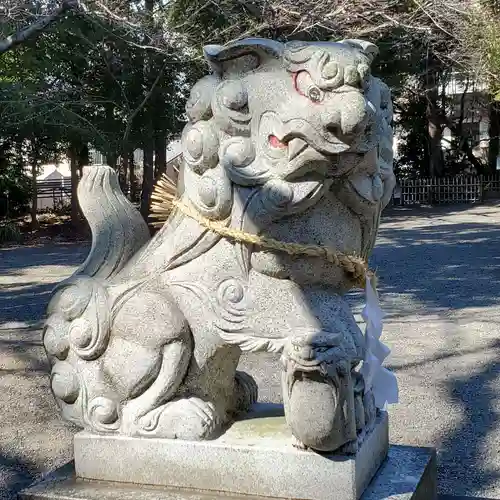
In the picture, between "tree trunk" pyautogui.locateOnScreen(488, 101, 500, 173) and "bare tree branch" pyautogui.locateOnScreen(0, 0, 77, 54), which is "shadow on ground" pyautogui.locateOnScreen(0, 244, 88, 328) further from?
"tree trunk" pyautogui.locateOnScreen(488, 101, 500, 173)

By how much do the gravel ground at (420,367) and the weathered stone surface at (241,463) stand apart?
4.71 feet

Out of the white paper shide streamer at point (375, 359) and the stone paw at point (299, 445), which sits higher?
the white paper shide streamer at point (375, 359)

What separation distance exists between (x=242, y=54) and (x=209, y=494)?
1.22 meters

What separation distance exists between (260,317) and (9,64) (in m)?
11.6

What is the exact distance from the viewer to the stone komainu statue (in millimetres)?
1844

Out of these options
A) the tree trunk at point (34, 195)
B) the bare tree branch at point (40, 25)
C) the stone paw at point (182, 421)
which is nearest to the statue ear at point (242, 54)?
the stone paw at point (182, 421)

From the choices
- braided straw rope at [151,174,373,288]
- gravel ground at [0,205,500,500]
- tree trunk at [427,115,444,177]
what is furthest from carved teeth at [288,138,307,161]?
tree trunk at [427,115,444,177]

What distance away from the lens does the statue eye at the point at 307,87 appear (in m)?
1.86

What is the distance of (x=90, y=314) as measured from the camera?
2.11 m

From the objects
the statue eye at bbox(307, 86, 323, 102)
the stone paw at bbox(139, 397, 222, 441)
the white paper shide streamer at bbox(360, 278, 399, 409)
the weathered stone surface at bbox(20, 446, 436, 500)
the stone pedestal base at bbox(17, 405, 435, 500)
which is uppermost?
the statue eye at bbox(307, 86, 323, 102)

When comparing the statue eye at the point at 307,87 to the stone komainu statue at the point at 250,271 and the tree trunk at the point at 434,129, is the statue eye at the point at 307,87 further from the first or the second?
the tree trunk at the point at 434,129

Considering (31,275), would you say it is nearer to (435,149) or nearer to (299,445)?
(299,445)

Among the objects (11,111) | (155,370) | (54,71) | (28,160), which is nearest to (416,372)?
(155,370)

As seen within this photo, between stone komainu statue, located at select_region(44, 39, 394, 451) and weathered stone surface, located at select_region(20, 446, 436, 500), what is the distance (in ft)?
0.52
